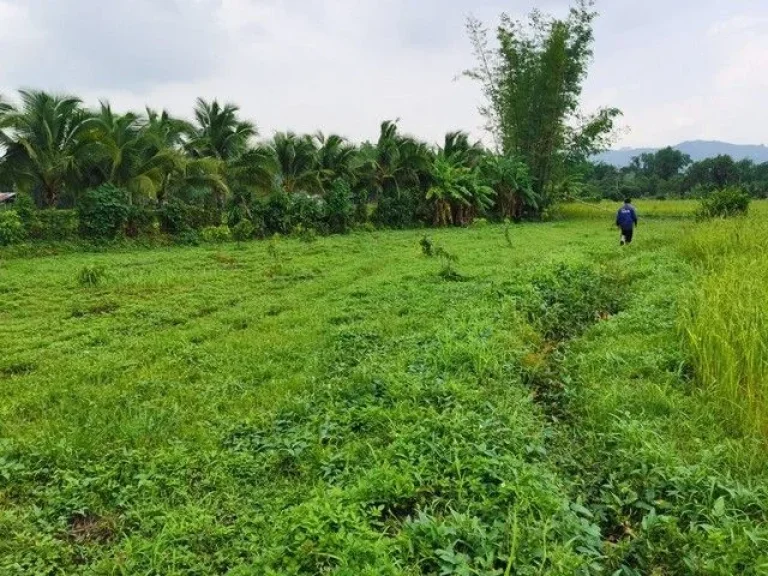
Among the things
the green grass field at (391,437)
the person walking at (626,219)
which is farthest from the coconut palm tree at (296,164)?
the green grass field at (391,437)

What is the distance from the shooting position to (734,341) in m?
4.41

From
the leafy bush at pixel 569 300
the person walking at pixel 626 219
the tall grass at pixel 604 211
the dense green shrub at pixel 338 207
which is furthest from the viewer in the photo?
the tall grass at pixel 604 211

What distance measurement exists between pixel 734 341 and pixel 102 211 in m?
14.8

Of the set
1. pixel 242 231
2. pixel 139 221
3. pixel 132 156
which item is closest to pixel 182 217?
pixel 139 221

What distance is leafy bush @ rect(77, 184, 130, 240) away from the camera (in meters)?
14.7

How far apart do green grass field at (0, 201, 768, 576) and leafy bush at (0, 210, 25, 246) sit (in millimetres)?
6992

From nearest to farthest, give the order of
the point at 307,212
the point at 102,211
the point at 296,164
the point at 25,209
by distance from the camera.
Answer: the point at 25,209
the point at 102,211
the point at 307,212
the point at 296,164

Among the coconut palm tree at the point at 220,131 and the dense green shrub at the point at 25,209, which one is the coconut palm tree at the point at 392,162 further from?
the dense green shrub at the point at 25,209

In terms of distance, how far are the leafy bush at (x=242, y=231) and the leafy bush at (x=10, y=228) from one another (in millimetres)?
5562

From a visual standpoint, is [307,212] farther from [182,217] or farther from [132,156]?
[132,156]

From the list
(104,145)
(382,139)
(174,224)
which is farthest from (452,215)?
(104,145)

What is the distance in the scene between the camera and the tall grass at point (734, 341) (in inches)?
149

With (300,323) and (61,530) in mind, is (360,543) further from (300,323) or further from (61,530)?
(300,323)

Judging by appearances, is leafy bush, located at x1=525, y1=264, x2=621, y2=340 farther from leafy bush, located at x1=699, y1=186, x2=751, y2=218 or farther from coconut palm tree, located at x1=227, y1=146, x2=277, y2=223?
coconut palm tree, located at x1=227, y1=146, x2=277, y2=223
